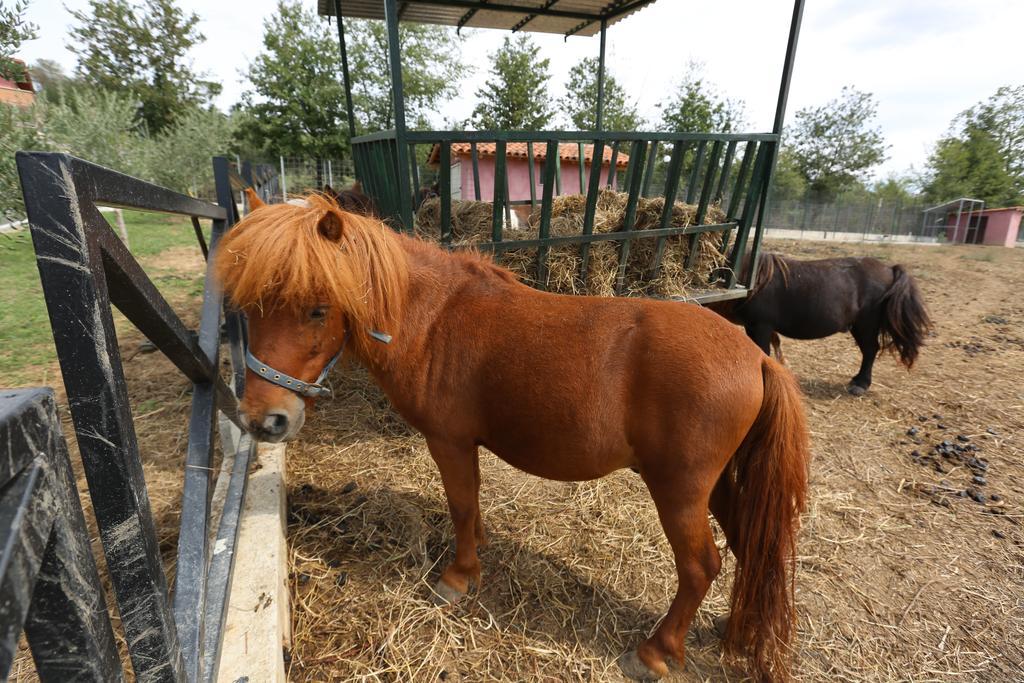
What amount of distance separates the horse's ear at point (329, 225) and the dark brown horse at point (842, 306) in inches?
193

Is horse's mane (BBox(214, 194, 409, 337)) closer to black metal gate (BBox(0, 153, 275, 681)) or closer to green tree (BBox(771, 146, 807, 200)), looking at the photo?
black metal gate (BBox(0, 153, 275, 681))

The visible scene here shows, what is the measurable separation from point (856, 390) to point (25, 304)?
10508mm

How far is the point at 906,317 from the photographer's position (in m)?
5.06

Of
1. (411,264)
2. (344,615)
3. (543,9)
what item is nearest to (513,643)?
(344,615)

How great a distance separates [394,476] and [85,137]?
471 inches

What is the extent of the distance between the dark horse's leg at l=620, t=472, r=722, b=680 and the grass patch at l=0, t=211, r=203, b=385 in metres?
4.04

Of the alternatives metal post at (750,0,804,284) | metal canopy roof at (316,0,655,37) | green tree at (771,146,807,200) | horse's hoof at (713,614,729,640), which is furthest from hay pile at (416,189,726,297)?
green tree at (771,146,807,200)

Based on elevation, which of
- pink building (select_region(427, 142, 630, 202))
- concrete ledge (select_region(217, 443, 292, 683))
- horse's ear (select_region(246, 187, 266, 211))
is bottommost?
concrete ledge (select_region(217, 443, 292, 683))

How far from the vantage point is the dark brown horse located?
508 centimetres

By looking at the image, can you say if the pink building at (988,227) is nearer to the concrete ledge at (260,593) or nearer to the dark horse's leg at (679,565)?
the dark horse's leg at (679,565)

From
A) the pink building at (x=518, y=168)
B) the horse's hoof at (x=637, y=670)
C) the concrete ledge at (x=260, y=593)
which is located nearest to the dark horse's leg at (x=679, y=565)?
the horse's hoof at (x=637, y=670)

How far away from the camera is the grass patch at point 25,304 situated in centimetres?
406

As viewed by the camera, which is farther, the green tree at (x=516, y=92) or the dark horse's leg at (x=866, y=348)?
the green tree at (x=516, y=92)

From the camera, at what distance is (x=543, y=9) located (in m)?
5.48
